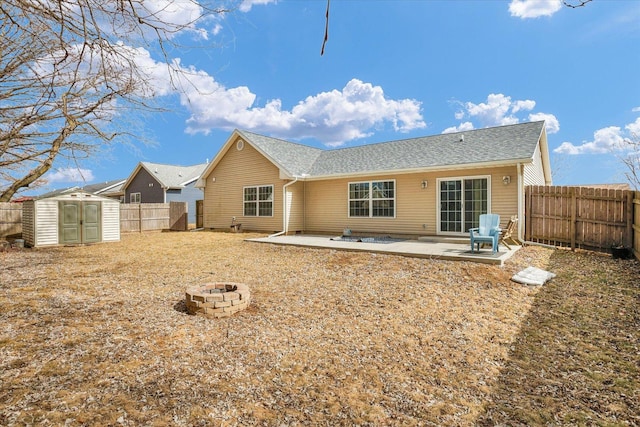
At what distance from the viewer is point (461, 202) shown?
10.8 m

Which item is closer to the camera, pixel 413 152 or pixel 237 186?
pixel 413 152

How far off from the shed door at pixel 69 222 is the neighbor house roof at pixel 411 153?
5833 millimetres

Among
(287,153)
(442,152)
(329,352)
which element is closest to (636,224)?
(442,152)

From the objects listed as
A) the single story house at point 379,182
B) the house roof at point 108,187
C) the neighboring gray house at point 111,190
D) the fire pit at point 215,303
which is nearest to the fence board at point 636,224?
the single story house at point 379,182

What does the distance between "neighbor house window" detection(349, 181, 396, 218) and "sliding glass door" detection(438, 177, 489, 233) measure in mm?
1876

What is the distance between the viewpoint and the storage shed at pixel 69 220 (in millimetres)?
11711

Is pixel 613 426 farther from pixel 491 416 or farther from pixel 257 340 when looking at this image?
pixel 257 340

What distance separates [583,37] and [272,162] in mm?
11099

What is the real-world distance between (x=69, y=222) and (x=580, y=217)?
57.1ft

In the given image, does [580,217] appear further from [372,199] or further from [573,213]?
[372,199]

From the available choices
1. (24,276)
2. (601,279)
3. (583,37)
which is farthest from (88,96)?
(583,37)

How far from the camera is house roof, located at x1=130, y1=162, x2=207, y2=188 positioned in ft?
81.0

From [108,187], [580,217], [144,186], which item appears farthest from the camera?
[108,187]

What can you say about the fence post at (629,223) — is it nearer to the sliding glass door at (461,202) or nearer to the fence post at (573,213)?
the fence post at (573,213)
